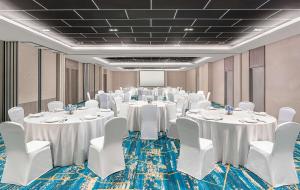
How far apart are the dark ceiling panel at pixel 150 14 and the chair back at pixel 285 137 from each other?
3.20 meters

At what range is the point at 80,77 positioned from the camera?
15.3 meters

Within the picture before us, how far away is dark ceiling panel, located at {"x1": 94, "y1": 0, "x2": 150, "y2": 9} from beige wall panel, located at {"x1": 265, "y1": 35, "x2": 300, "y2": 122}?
16.5 feet

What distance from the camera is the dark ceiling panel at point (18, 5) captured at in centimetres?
408

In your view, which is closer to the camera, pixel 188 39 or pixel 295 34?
pixel 295 34

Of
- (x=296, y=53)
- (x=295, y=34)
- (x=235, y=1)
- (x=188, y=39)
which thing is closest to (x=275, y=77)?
(x=296, y=53)

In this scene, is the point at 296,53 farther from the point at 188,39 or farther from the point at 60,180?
the point at 60,180

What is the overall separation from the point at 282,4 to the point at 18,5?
17.3ft

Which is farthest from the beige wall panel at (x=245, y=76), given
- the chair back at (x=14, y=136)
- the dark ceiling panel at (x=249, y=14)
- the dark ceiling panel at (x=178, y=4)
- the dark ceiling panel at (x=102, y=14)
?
the chair back at (x=14, y=136)

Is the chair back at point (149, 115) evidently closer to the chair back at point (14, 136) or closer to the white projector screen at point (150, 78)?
the chair back at point (14, 136)

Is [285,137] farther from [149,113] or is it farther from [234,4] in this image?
[149,113]

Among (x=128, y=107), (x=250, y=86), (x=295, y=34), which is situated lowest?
(x=128, y=107)

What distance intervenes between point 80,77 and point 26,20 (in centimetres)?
1009

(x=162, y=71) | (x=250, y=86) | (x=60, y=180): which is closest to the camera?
(x=60, y=180)

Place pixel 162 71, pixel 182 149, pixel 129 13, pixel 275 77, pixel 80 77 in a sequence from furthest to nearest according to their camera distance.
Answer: pixel 162 71, pixel 80 77, pixel 275 77, pixel 129 13, pixel 182 149
